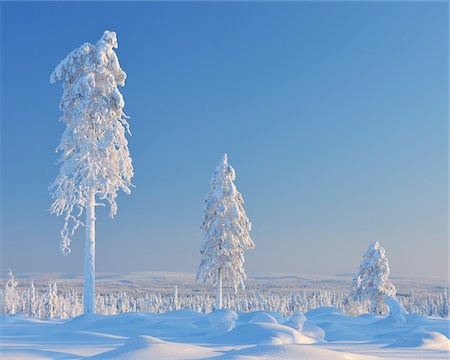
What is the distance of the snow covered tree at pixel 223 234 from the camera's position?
33.9 m

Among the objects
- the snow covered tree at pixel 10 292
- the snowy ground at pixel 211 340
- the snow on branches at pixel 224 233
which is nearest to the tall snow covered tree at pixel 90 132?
the snowy ground at pixel 211 340

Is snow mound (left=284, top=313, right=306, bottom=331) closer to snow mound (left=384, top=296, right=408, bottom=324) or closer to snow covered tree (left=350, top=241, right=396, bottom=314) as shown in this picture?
snow mound (left=384, top=296, right=408, bottom=324)

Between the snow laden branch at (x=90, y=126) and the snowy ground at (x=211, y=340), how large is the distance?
6062 mm

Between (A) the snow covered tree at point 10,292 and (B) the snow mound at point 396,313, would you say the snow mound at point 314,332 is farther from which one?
(A) the snow covered tree at point 10,292

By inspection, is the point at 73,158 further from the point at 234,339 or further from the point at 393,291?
the point at 393,291

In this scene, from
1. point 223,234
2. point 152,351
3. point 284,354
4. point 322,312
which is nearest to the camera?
point 284,354

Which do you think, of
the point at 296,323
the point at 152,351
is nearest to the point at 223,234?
the point at 296,323

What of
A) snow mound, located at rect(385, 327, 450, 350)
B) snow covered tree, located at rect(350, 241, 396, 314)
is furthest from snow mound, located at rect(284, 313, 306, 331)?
snow covered tree, located at rect(350, 241, 396, 314)

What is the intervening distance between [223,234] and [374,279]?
15942 mm

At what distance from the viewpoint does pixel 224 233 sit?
33750 millimetres

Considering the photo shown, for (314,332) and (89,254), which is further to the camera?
(89,254)

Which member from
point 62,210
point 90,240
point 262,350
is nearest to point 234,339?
point 262,350

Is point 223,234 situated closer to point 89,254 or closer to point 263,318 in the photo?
point 89,254

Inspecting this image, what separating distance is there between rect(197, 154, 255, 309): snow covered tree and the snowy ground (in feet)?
65.8
